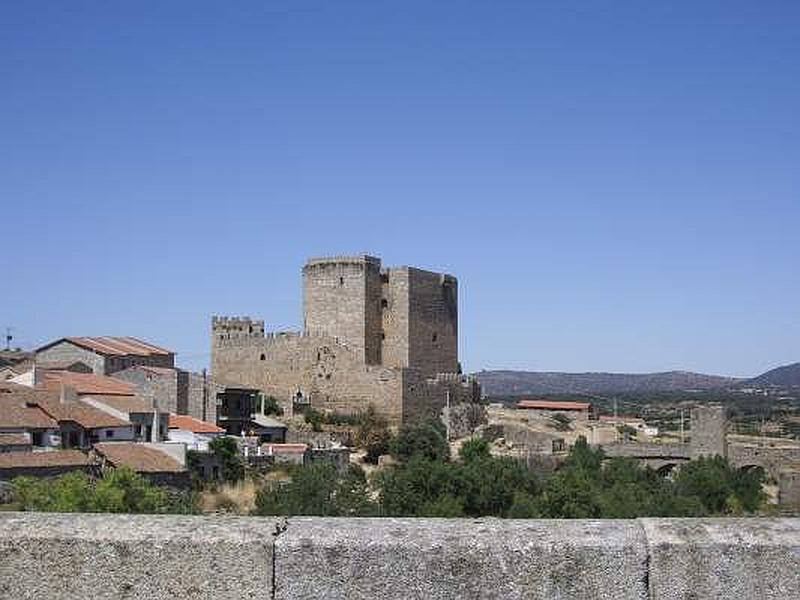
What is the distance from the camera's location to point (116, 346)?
4359cm

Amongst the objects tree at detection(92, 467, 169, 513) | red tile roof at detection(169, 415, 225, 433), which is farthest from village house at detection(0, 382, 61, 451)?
red tile roof at detection(169, 415, 225, 433)

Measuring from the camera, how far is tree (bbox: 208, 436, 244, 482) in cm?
3066

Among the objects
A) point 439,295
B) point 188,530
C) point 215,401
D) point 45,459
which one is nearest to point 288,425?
point 215,401

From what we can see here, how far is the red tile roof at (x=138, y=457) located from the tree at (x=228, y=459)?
184 centimetres

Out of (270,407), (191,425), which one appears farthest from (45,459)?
(270,407)

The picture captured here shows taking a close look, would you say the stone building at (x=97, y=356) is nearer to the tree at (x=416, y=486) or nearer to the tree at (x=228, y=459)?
the tree at (x=228, y=459)

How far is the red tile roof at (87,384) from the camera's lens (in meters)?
33.5

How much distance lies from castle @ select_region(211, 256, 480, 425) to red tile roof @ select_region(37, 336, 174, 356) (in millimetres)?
2700

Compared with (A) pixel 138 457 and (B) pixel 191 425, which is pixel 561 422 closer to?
(B) pixel 191 425

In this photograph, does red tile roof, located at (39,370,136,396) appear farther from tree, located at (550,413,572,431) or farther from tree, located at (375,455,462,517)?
tree, located at (550,413,572,431)

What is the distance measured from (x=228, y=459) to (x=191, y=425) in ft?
12.7

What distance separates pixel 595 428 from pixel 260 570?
48980 millimetres

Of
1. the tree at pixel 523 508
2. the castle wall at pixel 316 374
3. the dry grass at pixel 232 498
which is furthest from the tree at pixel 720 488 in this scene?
the dry grass at pixel 232 498

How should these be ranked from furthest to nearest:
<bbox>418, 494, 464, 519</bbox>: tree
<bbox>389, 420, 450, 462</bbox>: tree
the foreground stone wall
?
<bbox>389, 420, 450, 462</bbox>: tree < <bbox>418, 494, 464, 519</bbox>: tree < the foreground stone wall
